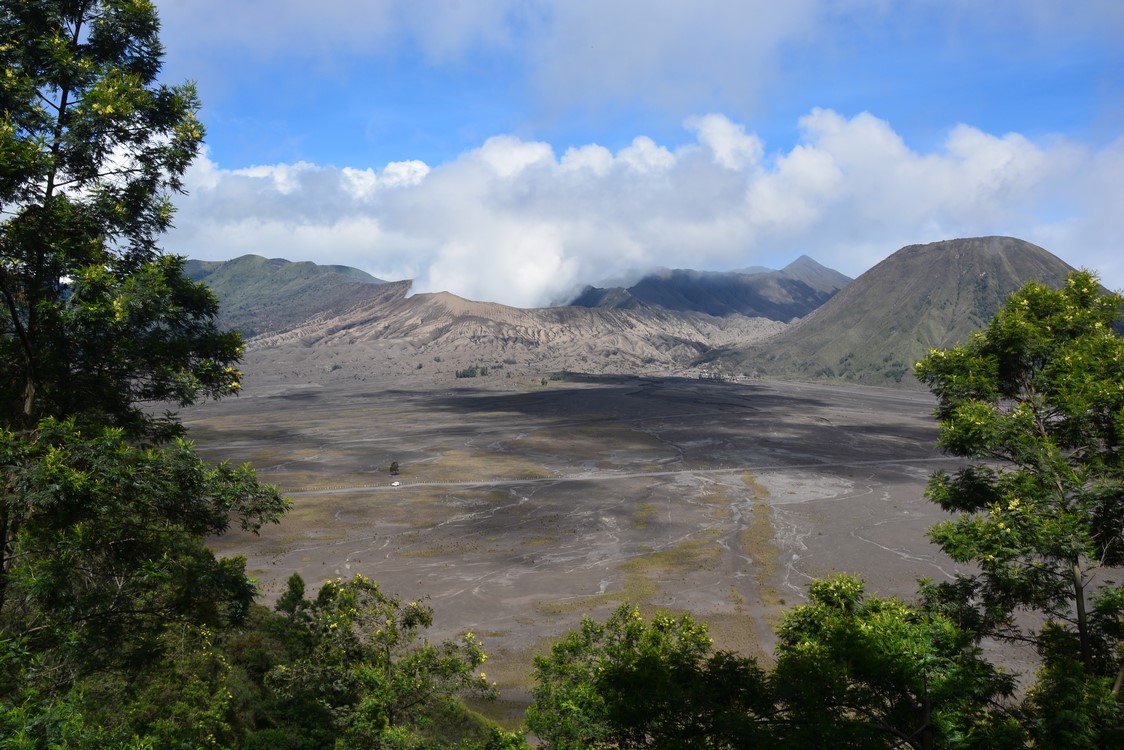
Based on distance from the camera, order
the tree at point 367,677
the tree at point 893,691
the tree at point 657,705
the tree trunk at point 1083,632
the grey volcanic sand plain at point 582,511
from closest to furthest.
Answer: the tree at point 893,691
the tree at point 657,705
the tree trunk at point 1083,632
the tree at point 367,677
the grey volcanic sand plain at point 582,511

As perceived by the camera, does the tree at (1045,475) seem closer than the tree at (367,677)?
Yes

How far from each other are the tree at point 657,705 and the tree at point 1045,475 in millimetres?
4765

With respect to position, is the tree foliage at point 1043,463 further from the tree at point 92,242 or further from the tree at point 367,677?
the tree at point 92,242

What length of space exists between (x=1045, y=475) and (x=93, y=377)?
16835mm

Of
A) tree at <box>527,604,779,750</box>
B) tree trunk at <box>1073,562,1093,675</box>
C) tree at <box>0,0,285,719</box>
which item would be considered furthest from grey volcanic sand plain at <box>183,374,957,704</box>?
tree trunk at <box>1073,562,1093,675</box>

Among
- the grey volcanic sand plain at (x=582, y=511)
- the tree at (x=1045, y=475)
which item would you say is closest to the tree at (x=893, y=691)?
the tree at (x=1045, y=475)

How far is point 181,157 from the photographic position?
32.8 feet

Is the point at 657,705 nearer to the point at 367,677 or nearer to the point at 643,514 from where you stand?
the point at 367,677

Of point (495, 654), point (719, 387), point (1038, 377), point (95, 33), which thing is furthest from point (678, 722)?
point (719, 387)

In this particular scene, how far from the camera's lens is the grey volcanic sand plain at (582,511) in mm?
39719

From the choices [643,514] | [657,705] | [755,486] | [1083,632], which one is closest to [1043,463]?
[1083,632]

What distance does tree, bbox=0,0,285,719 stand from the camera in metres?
7.84

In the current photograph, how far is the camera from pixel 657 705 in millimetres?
11062

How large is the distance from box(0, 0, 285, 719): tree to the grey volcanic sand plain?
20.5 meters
